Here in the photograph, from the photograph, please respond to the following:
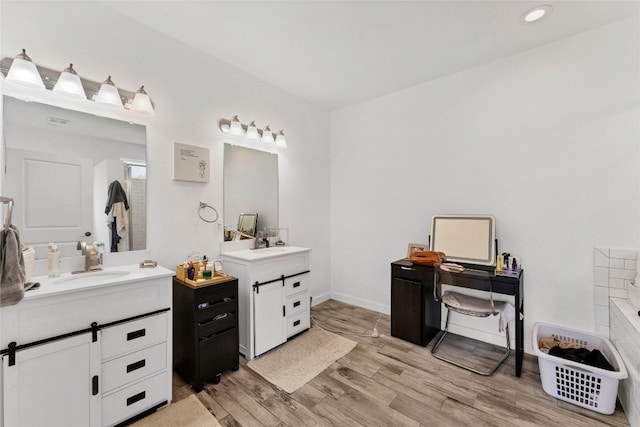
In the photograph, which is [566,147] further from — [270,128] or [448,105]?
[270,128]

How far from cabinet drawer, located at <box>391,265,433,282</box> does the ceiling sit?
2.06 m

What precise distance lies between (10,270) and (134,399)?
1018 millimetres

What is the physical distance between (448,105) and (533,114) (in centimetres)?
78

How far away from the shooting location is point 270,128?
123 inches

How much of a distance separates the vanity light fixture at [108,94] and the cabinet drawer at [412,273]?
2780 millimetres

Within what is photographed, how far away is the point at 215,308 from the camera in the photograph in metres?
2.04

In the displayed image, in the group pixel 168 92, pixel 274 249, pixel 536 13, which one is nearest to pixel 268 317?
pixel 274 249

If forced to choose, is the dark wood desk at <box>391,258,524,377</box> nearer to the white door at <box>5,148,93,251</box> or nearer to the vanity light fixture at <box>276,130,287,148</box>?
the vanity light fixture at <box>276,130,287,148</box>

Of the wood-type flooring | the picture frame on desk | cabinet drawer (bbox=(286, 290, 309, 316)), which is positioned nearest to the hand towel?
the wood-type flooring

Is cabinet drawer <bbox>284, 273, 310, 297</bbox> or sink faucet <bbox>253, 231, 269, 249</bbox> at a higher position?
sink faucet <bbox>253, 231, 269, 249</bbox>

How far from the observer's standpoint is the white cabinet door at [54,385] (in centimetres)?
129

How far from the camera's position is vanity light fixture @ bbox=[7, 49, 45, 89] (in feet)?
5.07

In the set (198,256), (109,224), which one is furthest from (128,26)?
(198,256)

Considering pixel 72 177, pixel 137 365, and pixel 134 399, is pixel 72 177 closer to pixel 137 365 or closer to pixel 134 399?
pixel 137 365
